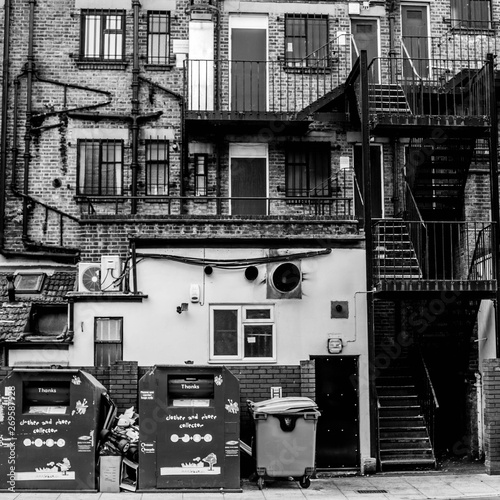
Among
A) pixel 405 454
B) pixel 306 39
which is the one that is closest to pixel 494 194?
pixel 405 454

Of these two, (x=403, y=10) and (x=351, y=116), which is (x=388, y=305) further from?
(x=403, y=10)

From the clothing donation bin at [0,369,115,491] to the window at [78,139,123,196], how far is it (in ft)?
22.2

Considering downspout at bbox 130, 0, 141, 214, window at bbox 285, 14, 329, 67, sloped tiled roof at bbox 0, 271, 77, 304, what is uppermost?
window at bbox 285, 14, 329, 67

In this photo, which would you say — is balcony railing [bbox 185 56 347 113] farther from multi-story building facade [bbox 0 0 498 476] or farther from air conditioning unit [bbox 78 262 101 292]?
air conditioning unit [bbox 78 262 101 292]

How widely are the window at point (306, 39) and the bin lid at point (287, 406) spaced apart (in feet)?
28.3

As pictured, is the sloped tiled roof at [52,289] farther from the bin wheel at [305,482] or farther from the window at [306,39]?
the window at [306,39]

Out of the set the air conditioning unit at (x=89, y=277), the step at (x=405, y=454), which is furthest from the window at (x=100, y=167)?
the step at (x=405, y=454)

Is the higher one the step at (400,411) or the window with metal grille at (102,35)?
the window with metal grille at (102,35)

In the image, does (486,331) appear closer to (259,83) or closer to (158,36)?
(259,83)

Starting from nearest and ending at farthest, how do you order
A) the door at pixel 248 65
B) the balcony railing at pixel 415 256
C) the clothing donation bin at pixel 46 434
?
the clothing donation bin at pixel 46 434
the balcony railing at pixel 415 256
the door at pixel 248 65

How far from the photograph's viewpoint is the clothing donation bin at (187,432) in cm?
1279

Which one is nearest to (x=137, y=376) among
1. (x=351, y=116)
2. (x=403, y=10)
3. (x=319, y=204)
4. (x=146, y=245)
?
(x=146, y=245)

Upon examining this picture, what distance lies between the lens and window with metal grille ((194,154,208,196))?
741 inches

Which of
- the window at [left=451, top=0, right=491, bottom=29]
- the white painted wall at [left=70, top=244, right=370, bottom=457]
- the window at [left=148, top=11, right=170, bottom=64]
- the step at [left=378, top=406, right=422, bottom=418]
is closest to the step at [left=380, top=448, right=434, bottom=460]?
the white painted wall at [left=70, top=244, right=370, bottom=457]
